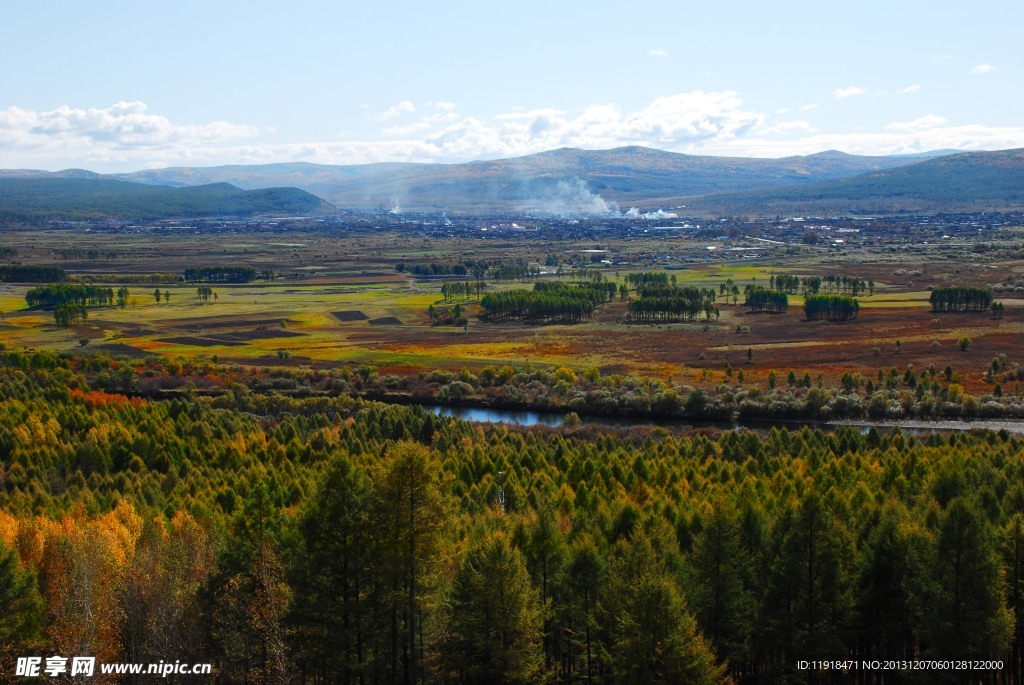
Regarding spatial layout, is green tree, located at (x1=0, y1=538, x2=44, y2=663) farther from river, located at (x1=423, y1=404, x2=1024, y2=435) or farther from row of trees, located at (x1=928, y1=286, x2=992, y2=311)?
row of trees, located at (x1=928, y1=286, x2=992, y2=311)

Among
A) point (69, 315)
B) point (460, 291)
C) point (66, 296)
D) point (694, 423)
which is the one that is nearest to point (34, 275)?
point (66, 296)

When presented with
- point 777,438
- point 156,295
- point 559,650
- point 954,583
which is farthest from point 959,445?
point 156,295

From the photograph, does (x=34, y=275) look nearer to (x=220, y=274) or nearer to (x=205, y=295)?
(x=220, y=274)

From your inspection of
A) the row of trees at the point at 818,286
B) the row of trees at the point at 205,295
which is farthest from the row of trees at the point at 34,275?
the row of trees at the point at 818,286

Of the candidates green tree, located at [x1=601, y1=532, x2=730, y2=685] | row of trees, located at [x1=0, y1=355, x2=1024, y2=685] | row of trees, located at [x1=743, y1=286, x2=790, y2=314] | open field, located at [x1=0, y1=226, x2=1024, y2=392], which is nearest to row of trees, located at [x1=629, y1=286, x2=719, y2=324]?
open field, located at [x1=0, y1=226, x2=1024, y2=392]

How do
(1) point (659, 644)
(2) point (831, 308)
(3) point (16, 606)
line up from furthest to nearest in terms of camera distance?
(2) point (831, 308) → (3) point (16, 606) → (1) point (659, 644)

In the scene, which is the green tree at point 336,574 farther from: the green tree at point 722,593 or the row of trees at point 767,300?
the row of trees at point 767,300
